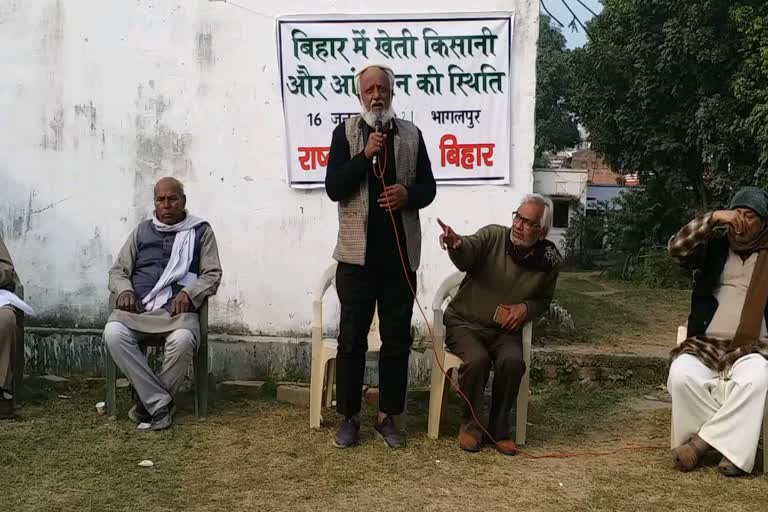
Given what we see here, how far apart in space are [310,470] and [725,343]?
2124 mm

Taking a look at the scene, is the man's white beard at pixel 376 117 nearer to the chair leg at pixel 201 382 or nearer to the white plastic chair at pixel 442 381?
the white plastic chair at pixel 442 381

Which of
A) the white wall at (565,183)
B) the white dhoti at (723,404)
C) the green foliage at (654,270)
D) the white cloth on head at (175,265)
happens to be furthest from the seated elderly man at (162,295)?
the white wall at (565,183)

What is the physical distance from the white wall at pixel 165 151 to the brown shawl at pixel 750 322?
1673 mm

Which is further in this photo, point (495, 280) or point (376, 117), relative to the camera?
point (495, 280)

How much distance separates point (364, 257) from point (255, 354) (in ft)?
5.87

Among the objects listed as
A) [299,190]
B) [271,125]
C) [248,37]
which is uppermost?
[248,37]

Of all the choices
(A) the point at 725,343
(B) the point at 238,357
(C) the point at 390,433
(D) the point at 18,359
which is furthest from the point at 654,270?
(D) the point at 18,359

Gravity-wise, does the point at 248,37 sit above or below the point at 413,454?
above

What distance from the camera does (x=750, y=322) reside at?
12.9 ft

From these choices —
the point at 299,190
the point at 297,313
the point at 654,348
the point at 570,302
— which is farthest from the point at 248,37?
the point at 570,302

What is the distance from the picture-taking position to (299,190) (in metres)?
5.44

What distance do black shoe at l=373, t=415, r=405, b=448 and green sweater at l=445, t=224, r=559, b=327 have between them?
61 cm

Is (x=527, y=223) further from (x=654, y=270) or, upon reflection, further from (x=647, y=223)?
(x=647, y=223)

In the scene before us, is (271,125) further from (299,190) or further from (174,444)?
(174,444)
